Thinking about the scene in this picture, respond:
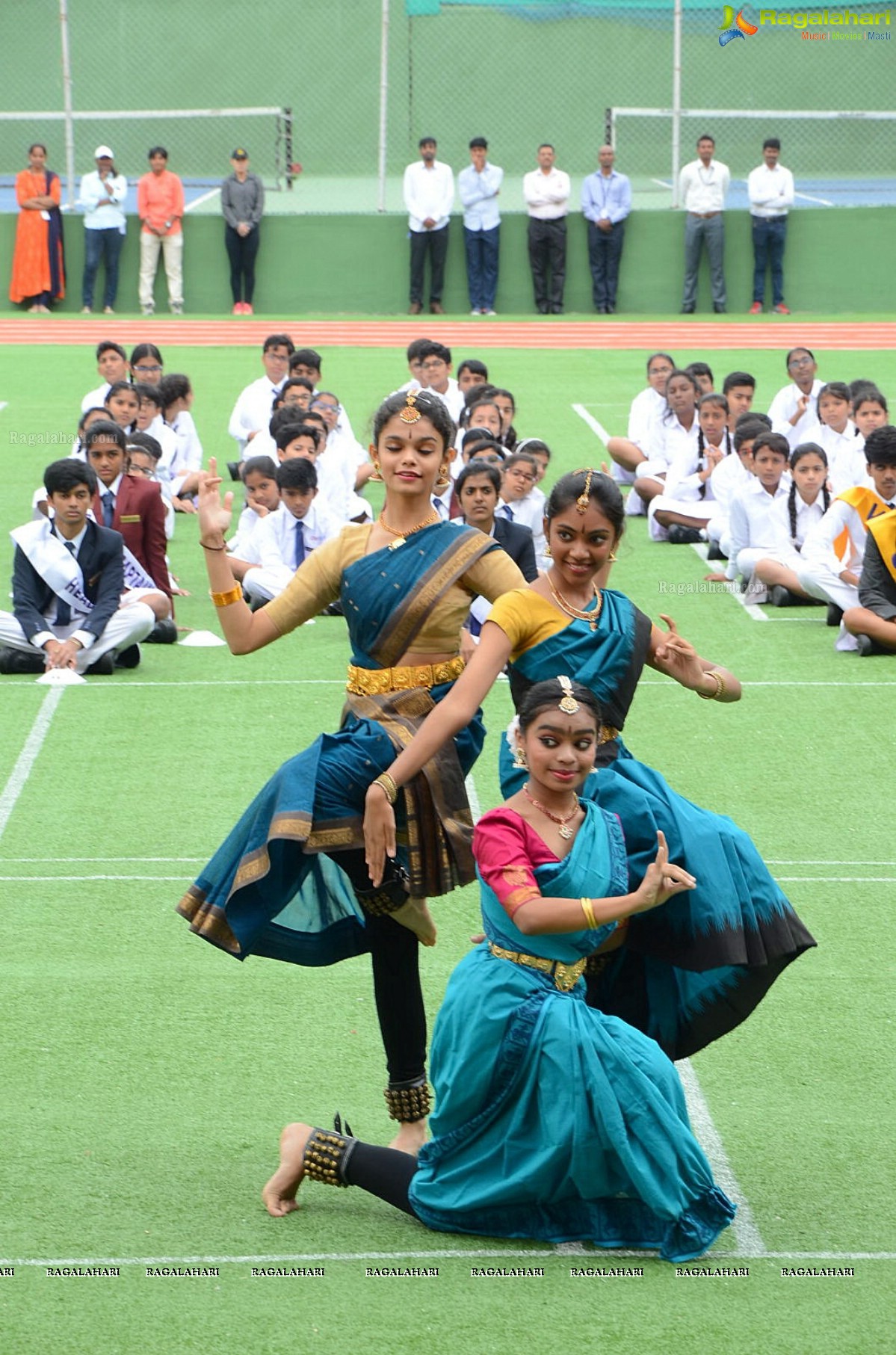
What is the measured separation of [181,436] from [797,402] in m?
4.21

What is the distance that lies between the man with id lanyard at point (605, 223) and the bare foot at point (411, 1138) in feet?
56.2

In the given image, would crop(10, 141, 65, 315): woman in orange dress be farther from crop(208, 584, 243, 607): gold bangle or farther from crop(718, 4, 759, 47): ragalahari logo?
crop(208, 584, 243, 607): gold bangle

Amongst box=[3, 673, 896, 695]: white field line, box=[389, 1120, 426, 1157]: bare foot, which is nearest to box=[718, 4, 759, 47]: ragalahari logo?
box=[3, 673, 896, 695]: white field line

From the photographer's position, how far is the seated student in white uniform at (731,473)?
1112 cm

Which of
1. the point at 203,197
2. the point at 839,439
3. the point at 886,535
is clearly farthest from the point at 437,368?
the point at 203,197

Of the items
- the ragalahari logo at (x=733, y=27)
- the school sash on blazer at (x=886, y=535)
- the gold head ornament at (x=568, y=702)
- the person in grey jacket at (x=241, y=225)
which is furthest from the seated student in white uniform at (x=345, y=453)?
the ragalahari logo at (x=733, y=27)

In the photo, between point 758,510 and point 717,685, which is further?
point 758,510

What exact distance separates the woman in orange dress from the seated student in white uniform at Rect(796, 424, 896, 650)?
12902mm

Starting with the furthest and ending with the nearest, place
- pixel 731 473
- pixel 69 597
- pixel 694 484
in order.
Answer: pixel 694 484, pixel 731 473, pixel 69 597

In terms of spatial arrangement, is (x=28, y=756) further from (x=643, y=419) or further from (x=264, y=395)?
(x=643, y=419)

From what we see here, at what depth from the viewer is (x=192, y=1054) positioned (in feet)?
16.1

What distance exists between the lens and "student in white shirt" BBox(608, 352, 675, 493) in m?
12.8

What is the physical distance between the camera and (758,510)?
34.2ft

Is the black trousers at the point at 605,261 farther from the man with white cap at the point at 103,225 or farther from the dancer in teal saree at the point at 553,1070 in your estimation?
the dancer in teal saree at the point at 553,1070
